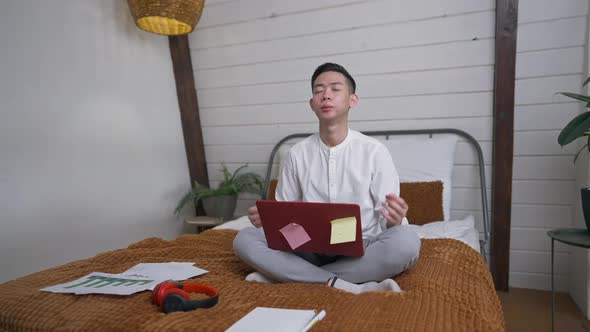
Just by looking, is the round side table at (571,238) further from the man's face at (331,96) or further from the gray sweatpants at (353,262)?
the man's face at (331,96)

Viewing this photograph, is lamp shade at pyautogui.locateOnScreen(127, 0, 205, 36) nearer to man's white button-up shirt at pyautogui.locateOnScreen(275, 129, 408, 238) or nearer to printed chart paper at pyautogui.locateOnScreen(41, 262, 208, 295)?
man's white button-up shirt at pyautogui.locateOnScreen(275, 129, 408, 238)

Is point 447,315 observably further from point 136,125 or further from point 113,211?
point 136,125

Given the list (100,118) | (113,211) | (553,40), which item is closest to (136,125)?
(100,118)

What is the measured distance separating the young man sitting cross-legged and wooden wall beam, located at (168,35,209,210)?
1540 millimetres

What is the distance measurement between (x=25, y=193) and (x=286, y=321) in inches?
66.7

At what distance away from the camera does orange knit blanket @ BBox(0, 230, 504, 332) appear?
35.9 inches

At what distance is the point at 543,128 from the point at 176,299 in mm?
2051

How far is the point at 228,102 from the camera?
114 inches

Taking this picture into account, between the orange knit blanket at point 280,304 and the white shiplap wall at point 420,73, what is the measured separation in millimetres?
1015

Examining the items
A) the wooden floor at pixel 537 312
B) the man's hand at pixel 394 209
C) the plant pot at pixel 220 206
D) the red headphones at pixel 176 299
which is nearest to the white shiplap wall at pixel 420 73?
the wooden floor at pixel 537 312

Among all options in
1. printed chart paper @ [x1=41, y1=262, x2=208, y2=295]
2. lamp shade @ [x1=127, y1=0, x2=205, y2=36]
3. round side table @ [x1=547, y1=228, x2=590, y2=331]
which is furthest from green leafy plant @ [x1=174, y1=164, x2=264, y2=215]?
round side table @ [x1=547, y1=228, x2=590, y2=331]

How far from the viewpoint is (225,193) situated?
9.05ft

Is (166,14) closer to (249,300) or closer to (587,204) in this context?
(249,300)

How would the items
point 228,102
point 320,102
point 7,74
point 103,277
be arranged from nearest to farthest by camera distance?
point 103,277, point 320,102, point 7,74, point 228,102
